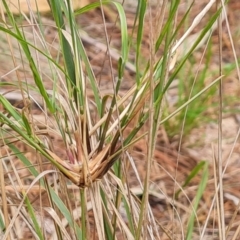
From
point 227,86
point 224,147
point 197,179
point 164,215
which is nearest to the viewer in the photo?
point 164,215

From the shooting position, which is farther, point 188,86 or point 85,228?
point 188,86

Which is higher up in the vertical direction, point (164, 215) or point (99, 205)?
point (99, 205)

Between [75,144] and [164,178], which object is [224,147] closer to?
[164,178]

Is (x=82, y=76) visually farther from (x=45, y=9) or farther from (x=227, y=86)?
(x=45, y=9)

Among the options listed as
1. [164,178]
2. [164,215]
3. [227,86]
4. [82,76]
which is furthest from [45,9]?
[82,76]

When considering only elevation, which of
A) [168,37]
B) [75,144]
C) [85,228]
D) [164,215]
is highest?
[168,37]

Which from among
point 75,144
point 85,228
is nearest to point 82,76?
point 75,144

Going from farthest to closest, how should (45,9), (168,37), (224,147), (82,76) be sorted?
(45,9), (224,147), (82,76), (168,37)

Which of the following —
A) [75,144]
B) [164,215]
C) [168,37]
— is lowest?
[164,215]

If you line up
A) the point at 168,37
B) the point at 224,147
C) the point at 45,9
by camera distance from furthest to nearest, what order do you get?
1. the point at 45,9
2. the point at 224,147
3. the point at 168,37
